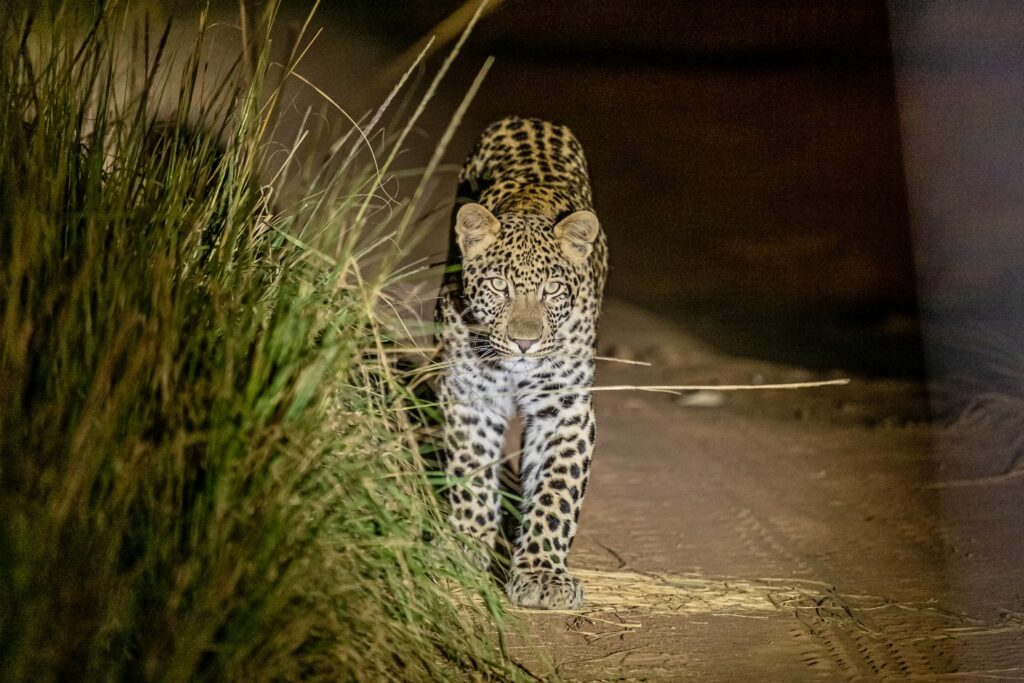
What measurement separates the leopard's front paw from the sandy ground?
0.07 meters

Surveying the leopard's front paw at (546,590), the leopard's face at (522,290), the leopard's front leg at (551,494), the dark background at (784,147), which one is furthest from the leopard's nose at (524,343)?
the dark background at (784,147)

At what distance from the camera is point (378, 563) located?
3.05m

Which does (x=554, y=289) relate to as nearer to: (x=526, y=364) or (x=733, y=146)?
(x=526, y=364)

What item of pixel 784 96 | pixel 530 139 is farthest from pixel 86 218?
pixel 784 96

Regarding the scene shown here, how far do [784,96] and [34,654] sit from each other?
42.7ft

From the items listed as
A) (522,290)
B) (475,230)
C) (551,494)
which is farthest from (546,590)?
(475,230)

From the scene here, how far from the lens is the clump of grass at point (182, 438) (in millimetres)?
2543

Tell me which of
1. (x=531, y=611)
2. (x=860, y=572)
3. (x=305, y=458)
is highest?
(x=305, y=458)

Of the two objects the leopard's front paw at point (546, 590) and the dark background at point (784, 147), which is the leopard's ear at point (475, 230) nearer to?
the leopard's front paw at point (546, 590)

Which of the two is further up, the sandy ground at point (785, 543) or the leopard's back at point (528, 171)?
the leopard's back at point (528, 171)

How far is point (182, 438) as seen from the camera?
264cm

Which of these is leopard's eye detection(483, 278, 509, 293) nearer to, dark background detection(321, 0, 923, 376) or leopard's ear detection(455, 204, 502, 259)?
leopard's ear detection(455, 204, 502, 259)

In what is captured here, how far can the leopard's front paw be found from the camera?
4.50 meters

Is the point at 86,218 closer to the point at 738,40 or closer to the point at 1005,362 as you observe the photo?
the point at 1005,362
